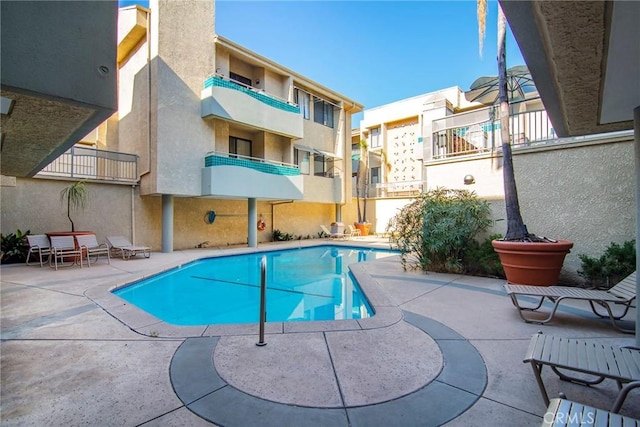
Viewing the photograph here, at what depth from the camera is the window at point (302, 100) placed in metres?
19.2

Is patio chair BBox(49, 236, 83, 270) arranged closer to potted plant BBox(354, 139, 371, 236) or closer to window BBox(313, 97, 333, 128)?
window BBox(313, 97, 333, 128)

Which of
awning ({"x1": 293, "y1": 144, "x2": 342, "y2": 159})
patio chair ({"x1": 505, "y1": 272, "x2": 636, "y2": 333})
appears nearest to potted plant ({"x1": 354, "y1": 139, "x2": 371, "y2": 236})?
awning ({"x1": 293, "y1": 144, "x2": 342, "y2": 159})

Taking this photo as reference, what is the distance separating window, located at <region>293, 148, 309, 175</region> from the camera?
19.1m

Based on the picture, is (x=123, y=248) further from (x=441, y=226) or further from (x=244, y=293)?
(x=441, y=226)

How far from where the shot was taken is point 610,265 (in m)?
5.76

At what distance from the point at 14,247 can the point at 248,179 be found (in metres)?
8.64

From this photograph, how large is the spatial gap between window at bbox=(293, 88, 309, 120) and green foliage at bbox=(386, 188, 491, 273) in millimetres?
13044

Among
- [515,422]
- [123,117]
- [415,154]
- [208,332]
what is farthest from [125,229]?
[415,154]

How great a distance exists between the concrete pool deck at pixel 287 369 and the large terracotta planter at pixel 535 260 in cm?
82

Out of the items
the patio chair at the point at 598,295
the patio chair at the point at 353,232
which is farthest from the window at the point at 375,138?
the patio chair at the point at 598,295

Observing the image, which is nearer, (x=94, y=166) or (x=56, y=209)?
(x=56, y=209)

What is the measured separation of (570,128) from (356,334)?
13.0 feet

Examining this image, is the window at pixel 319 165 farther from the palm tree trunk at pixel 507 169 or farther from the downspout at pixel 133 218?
the palm tree trunk at pixel 507 169

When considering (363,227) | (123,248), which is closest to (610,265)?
(123,248)
